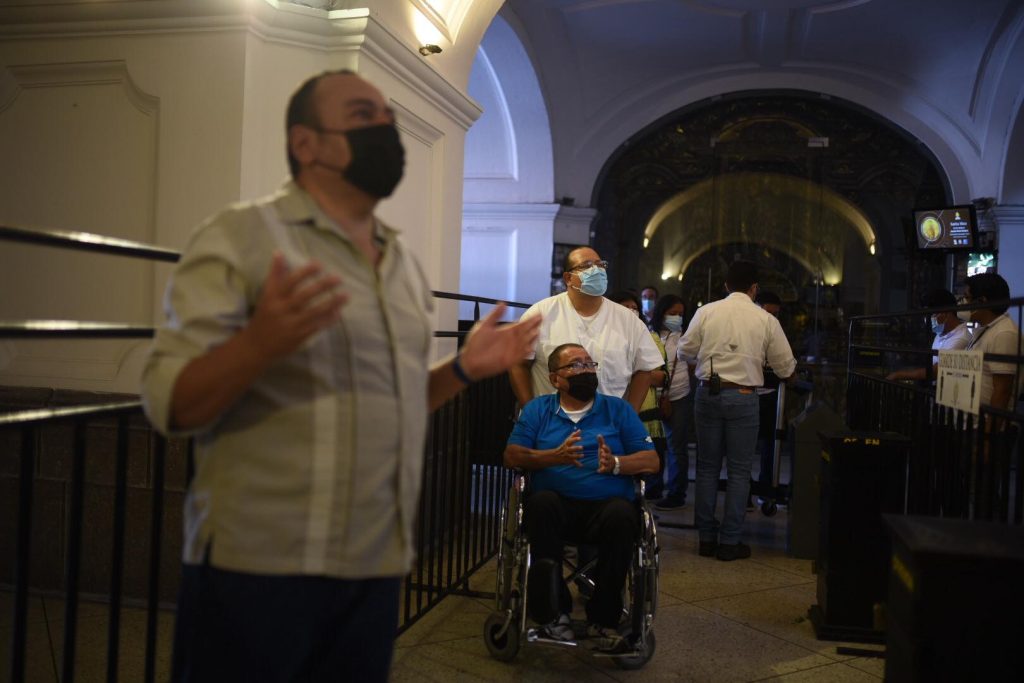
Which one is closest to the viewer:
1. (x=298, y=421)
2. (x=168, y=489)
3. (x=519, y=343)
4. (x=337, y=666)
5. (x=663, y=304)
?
(x=298, y=421)

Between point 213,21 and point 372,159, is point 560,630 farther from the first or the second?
point 213,21

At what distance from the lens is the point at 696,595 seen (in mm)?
4699

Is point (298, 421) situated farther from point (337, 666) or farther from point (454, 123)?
point (454, 123)

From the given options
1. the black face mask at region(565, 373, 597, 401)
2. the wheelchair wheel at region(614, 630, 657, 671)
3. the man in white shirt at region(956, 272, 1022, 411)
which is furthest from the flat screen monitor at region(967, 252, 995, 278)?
the wheelchair wheel at region(614, 630, 657, 671)

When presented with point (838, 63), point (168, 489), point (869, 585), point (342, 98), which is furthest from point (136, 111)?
point (838, 63)

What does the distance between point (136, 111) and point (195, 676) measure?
3560 millimetres

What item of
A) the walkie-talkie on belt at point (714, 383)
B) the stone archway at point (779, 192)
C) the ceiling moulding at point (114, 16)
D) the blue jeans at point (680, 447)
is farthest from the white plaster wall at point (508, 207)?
the ceiling moulding at point (114, 16)

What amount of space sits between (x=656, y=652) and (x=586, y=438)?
0.98m

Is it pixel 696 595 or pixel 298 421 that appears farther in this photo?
pixel 696 595

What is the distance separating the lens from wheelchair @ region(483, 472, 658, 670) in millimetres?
3451

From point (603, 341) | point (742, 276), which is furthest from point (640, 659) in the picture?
point (742, 276)

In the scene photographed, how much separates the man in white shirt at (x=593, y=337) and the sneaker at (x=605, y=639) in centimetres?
122

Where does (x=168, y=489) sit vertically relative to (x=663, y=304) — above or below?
below

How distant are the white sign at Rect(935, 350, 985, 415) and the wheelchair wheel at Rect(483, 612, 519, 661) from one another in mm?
1977
